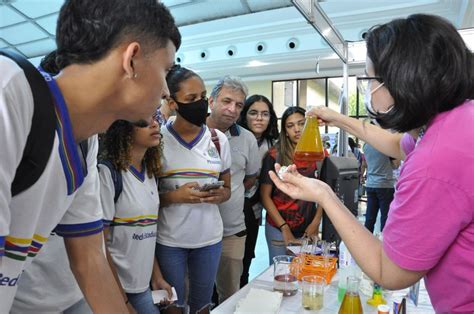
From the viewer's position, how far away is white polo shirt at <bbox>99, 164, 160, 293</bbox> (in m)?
1.42

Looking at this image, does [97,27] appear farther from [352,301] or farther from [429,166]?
[352,301]

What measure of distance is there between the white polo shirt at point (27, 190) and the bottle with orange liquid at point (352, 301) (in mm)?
769

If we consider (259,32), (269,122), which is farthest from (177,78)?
(259,32)

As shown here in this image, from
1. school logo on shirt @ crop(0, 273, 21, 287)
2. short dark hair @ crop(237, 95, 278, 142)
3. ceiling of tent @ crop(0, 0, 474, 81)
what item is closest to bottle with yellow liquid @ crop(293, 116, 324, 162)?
school logo on shirt @ crop(0, 273, 21, 287)

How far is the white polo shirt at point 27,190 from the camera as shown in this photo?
51cm

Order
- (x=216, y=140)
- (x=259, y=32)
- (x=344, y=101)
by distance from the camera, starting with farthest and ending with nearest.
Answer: (x=259, y=32)
(x=344, y=101)
(x=216, y=140)

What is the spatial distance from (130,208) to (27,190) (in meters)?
0.87

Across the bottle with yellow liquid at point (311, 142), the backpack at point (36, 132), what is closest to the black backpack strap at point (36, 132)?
the backpack at point (36, 132)

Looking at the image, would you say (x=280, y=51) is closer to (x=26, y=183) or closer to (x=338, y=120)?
(x=338, y=120)

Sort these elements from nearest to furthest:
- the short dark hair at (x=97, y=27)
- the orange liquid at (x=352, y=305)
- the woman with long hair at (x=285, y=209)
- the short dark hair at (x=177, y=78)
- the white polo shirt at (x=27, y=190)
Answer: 1. the white polo shirt at (x=27, y=190)
2. the short dark hair at (x=97, y=27)
3. the orange liquid at (x=352, y=305)
4. the short dark hair at (x=177, y=78)
5. the woman with long hair at (x=285, y=209)

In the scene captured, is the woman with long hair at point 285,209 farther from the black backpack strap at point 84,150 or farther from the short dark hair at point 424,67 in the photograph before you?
the black backpack strap at point 84,150

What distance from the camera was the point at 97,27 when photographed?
2.15 feet

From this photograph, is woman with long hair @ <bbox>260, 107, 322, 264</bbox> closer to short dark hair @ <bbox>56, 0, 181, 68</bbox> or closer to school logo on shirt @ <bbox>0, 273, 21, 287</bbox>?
short dark hair @ <bbox>56, 0, 181, 68</bbox>

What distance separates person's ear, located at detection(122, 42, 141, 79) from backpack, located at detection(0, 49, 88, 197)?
15 centimetres
